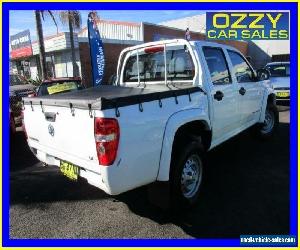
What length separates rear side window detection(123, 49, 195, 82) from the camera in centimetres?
430

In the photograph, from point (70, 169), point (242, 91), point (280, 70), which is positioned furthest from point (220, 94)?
point (280, 70)

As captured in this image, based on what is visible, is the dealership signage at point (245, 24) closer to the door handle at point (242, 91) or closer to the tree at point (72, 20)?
the tree at point (72, 20)

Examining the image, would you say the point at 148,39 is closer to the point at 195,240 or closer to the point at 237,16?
the point at 237,16

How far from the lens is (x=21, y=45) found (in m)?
24.0

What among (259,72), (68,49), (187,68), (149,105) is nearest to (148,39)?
(68,49)

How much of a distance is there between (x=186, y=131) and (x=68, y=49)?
15853mm

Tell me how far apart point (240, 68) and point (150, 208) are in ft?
9.42

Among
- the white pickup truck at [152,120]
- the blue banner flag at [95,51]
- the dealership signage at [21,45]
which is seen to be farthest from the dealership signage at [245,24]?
the white pickup truck at [152,120]

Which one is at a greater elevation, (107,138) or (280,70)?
(280,70)

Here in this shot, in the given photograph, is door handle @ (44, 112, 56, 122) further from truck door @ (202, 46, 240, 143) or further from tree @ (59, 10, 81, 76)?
tree @ (59, 10, 81, 76)

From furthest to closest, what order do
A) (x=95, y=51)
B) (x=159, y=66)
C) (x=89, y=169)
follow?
(x=95, y=51) < (x=159, y=66) < (x=89, y=169)

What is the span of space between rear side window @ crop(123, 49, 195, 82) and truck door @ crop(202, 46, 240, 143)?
0.90 ft

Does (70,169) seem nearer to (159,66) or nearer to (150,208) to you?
(150,208)

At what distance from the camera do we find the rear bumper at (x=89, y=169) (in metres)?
2.87
